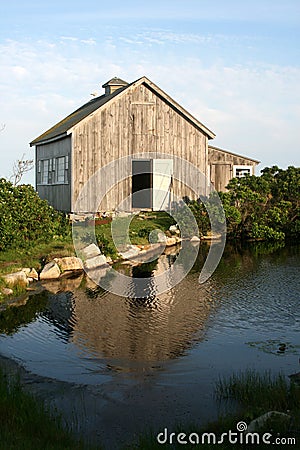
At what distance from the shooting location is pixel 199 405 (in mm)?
8195

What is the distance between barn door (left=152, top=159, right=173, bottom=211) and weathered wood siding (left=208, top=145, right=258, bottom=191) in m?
3.71

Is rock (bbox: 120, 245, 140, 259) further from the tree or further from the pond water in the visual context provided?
the tree

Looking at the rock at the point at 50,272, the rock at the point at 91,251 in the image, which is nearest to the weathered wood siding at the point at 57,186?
the rock at the point at 91,251

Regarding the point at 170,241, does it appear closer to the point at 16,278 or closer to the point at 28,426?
the point at 16,278

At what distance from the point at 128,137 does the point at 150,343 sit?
1816 cm

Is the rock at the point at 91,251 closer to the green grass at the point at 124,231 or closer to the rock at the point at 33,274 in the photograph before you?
the green grass at the point at 124,231

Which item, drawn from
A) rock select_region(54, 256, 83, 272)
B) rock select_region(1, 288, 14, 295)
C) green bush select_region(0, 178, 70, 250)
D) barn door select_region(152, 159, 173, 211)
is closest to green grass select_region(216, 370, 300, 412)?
rock select_region(1, 288, 14, 295)

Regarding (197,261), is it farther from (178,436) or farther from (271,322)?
(178,436)

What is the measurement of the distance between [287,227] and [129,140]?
31.0ft

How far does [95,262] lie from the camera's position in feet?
63.9

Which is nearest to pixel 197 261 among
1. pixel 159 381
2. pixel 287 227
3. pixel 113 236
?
pixel 113 236

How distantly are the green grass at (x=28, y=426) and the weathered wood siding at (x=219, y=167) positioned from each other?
25.2 metres

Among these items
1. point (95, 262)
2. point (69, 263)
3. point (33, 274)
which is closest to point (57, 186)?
point (95, 262)

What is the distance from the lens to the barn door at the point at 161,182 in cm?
2903
